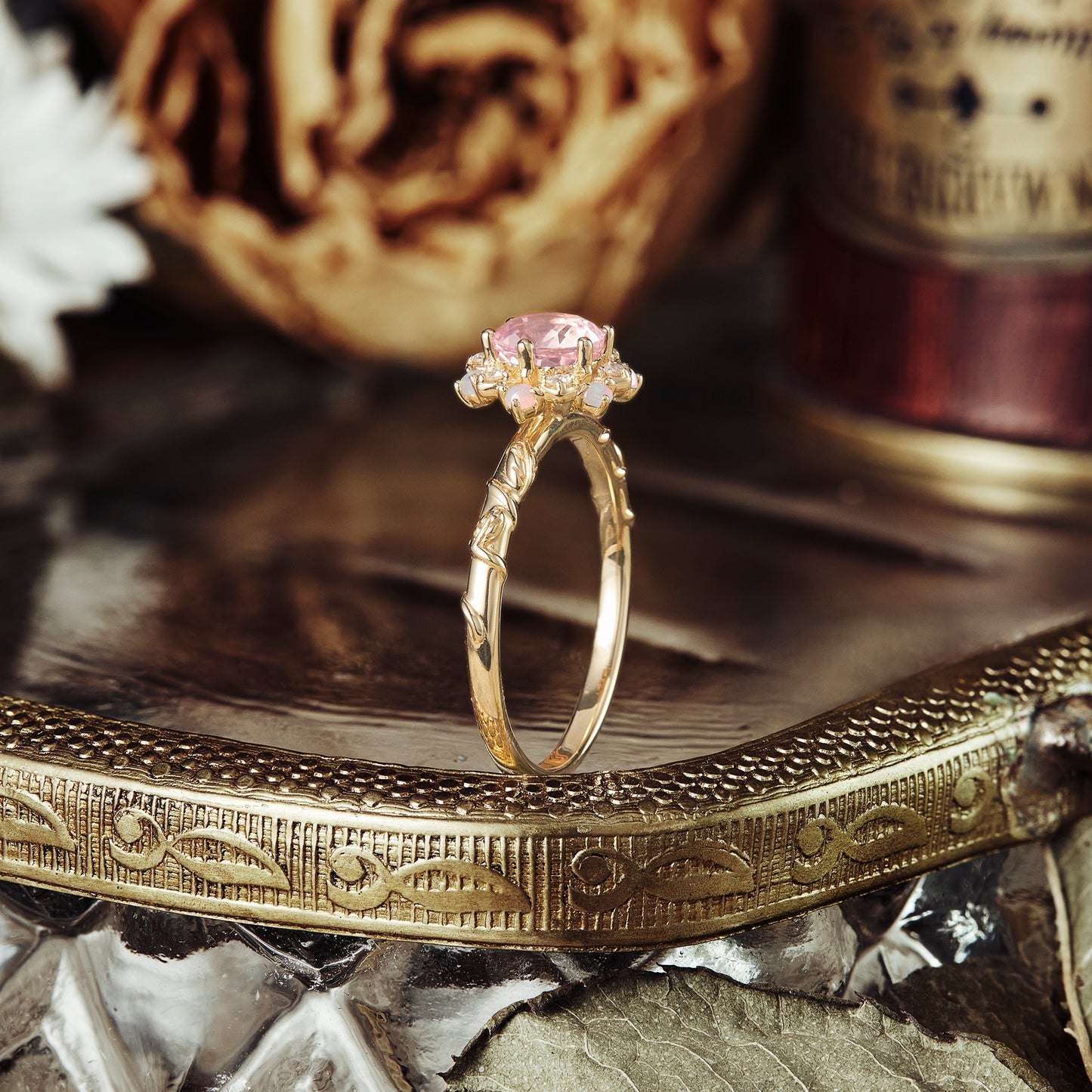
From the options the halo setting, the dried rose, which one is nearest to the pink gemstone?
the halo setting

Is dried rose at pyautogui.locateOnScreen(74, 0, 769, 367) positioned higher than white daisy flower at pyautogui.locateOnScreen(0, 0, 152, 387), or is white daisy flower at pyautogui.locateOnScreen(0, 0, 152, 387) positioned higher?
dried rose at pyautogui.locateOnScreen(74, 0, 769, 367)

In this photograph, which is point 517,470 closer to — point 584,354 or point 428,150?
point 584,354

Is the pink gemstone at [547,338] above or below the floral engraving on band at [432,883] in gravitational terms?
above

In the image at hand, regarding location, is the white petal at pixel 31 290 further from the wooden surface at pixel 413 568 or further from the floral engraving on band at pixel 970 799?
the floral engraving on band at pixel 970 799

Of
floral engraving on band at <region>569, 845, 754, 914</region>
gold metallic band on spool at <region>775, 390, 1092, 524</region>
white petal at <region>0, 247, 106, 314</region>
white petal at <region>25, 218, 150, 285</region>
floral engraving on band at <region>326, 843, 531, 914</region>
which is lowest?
floral engraving on band at <region>326, 843, 531, 914</region>

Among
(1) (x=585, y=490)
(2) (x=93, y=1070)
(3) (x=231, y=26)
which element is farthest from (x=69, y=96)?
(2) (x=93, y=1070)

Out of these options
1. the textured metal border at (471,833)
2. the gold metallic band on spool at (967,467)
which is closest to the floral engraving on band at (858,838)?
the textured metal border at (471,833)

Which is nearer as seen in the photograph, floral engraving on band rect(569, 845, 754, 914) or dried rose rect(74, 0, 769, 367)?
floral engraving on band rect(569, 845, 754, 914)

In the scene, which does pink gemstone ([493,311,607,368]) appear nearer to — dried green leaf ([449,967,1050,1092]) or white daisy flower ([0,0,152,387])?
dried green leaf ([449,967,1050,1092])
